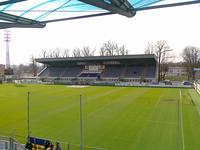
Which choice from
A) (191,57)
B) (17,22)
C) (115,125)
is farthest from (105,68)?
(17,22)

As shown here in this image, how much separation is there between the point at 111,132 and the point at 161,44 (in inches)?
2354

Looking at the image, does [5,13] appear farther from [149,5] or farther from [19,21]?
[149,5]

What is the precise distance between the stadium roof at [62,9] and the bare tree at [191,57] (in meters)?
71.6

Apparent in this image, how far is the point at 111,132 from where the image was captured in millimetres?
15680

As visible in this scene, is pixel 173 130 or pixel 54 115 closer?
pixel 173 130

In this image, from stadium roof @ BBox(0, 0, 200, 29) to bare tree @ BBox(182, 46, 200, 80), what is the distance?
2818 inches

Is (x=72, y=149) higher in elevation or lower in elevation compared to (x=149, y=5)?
lower


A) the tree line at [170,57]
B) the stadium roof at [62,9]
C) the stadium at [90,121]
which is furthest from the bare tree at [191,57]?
the stadium roof at [62,9]

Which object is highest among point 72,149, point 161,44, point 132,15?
point 161,44

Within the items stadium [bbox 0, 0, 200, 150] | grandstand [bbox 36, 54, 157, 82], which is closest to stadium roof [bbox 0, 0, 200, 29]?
stadium [bbox 0, 0, 200, 150]

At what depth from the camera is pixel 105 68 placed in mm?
67375

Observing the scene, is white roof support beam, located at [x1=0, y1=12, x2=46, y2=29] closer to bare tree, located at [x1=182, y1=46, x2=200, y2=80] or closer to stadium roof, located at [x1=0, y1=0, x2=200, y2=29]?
stadium roof, located at [x1=0, y1=0, x2=200, y2=29]

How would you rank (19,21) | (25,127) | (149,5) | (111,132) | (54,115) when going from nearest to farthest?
(149,5)
(19,21)
(111,132)
(25,127)
(54,115)

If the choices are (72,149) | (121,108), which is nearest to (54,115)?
(121,108)
